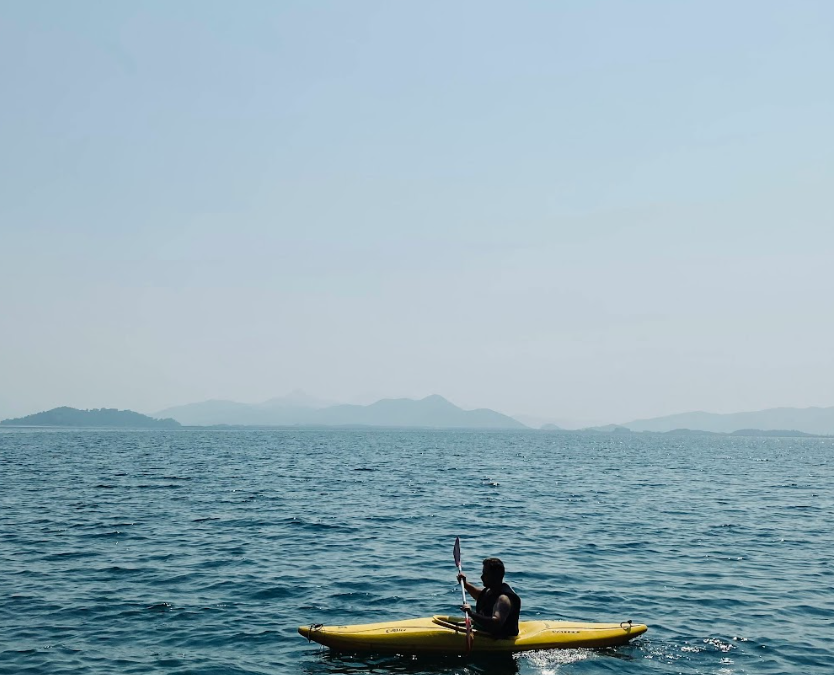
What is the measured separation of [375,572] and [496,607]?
24.6 ft

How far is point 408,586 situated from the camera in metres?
19.8

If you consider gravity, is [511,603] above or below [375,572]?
above

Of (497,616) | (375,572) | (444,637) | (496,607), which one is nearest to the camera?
(444,637)

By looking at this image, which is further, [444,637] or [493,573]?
[493,573]

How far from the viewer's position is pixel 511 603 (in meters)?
14.8

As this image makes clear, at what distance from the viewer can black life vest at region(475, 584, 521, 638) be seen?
14.7 metres

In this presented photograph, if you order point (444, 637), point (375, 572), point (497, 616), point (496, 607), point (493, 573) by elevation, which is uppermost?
point (493, 573)

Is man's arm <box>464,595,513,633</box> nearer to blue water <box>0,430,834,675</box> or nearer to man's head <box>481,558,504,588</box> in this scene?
man's head <box>481,558,504,588</box>

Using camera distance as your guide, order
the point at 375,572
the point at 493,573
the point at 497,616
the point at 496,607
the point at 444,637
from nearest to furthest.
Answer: the point at 444,637, the point at 497,616, the point at 496,607, the point at 493,573, the point at 375,572

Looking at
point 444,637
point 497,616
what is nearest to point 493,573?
point 497,616

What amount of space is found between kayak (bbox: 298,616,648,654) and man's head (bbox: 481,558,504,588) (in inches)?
39.3

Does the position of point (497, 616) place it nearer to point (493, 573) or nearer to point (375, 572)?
point (493, 573)

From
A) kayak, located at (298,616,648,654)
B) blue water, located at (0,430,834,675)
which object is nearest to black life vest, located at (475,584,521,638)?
kayak, located at (298,616,648,654)

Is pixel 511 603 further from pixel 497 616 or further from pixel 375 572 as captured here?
pixel 375 572
